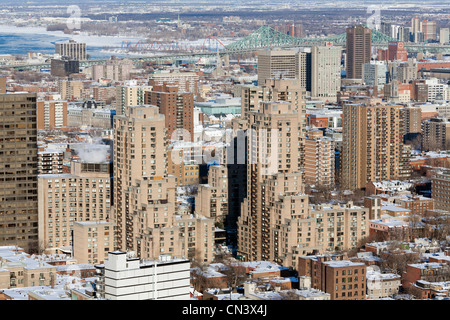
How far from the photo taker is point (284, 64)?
2011 centimetres

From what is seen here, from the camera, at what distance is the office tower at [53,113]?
1591 centimetres

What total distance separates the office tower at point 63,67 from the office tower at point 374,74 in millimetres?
6642

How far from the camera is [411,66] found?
24031mm

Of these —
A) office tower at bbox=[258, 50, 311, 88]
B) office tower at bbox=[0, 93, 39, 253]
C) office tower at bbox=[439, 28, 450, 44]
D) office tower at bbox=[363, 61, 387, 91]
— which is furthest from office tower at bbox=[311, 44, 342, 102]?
office tower at bbox=[0, 93, 39, 253]

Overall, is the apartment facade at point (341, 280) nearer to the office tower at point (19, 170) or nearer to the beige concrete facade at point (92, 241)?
the beige concrete facade at point (92, 241)

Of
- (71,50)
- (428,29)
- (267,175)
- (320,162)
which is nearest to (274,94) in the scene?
(320,162)

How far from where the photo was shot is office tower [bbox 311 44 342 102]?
21.5m

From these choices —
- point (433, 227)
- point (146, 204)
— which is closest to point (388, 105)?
point (433, 227)

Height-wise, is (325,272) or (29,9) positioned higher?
(29,9)

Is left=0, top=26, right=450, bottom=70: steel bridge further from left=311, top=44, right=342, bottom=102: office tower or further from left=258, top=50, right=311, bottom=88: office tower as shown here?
left=258, top=50, right=311, bottom=88: office tower

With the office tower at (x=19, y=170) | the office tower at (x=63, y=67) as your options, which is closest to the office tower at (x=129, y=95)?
the office tower at (x=63, y=67)

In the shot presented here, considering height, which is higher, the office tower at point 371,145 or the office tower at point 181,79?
the office tower at point 181,79

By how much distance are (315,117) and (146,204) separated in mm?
8512
